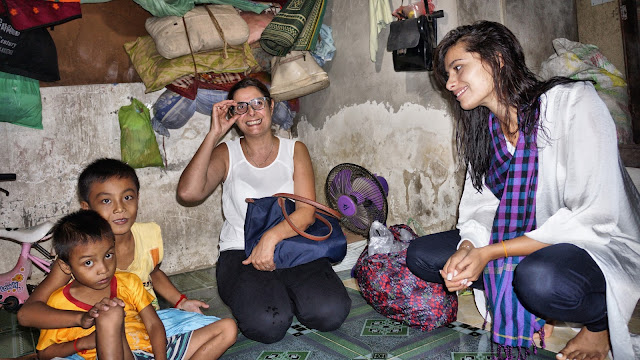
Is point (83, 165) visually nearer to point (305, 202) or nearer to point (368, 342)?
A: point (305, 202)

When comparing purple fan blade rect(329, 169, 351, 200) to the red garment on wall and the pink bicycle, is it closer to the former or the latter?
the pink bicycle

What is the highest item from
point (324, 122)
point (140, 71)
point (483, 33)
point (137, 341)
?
point (140, 71)

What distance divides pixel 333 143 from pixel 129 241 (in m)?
2.66

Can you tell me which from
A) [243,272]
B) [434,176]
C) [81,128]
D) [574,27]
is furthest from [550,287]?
[81,128]

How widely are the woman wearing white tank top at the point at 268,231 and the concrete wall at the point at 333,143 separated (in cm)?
119

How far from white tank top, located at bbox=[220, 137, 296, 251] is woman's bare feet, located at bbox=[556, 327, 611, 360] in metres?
1.63

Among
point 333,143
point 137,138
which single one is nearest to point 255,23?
point 333,143

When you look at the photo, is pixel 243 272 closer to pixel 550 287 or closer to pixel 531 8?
pixel 550 287

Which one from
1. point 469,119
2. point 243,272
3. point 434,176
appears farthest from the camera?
point 434,176

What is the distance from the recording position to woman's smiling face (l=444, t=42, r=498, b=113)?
2.16 metres

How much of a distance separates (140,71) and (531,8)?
2967mm

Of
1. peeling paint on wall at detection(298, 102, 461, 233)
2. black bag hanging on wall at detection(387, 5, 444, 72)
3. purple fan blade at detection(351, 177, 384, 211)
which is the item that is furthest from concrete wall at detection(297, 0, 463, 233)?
purple fan blade at detection(351, 177, 384, 211)

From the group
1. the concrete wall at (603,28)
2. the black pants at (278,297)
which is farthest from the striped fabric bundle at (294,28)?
the concrete wall at (603,28)

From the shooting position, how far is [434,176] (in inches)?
150
